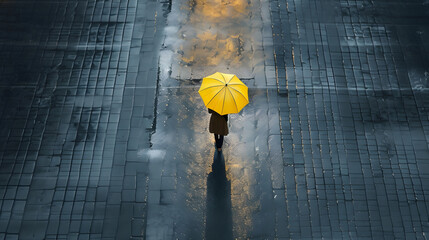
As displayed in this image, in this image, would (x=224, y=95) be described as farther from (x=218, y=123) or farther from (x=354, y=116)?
(x=354, y=116)

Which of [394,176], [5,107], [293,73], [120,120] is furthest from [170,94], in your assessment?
[394,176]

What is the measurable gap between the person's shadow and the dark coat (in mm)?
710

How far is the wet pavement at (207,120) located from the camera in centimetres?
730

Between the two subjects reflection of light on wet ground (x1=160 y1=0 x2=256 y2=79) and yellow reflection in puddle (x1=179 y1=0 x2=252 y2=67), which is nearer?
reflection of light on wet ground (x1=160 y1=0 x2=256 y2=79)

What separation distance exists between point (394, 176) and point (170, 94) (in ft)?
14.7

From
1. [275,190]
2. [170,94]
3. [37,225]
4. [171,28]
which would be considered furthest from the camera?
[171,28]

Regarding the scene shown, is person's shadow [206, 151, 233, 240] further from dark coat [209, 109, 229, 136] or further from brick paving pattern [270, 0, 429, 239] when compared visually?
brick paving pattern [270, 0, 429, 239]

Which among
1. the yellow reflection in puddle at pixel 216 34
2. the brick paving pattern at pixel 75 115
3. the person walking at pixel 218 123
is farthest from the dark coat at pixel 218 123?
the yellow reflection in puddle at pixel 216 34

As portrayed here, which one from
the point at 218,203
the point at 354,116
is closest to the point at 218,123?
the point at 218,203

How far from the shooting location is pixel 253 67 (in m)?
9.21

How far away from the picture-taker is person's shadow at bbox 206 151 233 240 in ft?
23.4

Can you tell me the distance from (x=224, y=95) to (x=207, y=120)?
1643 millimetres

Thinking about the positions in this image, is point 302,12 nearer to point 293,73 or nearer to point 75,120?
point 293,73

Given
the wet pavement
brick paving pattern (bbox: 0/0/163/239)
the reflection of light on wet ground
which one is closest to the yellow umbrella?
the wet pavement
